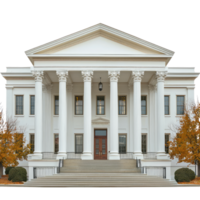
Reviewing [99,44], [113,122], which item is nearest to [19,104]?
[99,44]

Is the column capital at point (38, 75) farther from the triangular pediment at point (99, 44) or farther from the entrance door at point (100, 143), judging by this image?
the entrance door at point (100, 143)

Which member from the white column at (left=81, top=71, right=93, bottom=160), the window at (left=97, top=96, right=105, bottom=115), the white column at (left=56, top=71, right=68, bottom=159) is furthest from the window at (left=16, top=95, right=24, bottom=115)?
the white column at (left=81, top=71, right=93, bottom=160)

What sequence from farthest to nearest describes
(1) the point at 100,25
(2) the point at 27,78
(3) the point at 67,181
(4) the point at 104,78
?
1. (2) the point at 27,78
2. (4) the point at 104,78
3. (1) the point at 100,25
4. (3) the point at 67,181

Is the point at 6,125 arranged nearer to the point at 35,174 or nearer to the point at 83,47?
the point at 35,174

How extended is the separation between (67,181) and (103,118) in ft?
42.9

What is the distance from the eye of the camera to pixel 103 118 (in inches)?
1519

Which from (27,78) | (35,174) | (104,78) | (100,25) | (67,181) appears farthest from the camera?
(27,78)

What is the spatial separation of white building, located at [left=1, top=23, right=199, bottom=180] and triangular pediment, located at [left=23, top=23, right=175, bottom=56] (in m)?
0.09

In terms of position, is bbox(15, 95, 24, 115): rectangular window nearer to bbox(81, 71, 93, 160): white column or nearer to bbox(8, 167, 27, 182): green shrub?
bbox(81, 71, 93, 160): white column

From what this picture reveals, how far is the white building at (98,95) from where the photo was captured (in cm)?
3316

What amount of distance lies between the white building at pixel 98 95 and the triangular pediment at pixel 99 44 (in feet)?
0.31

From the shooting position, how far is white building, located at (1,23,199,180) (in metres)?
33.2

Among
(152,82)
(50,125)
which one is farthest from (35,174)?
(152,82)

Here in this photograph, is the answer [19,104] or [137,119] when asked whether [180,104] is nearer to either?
[137,119]
